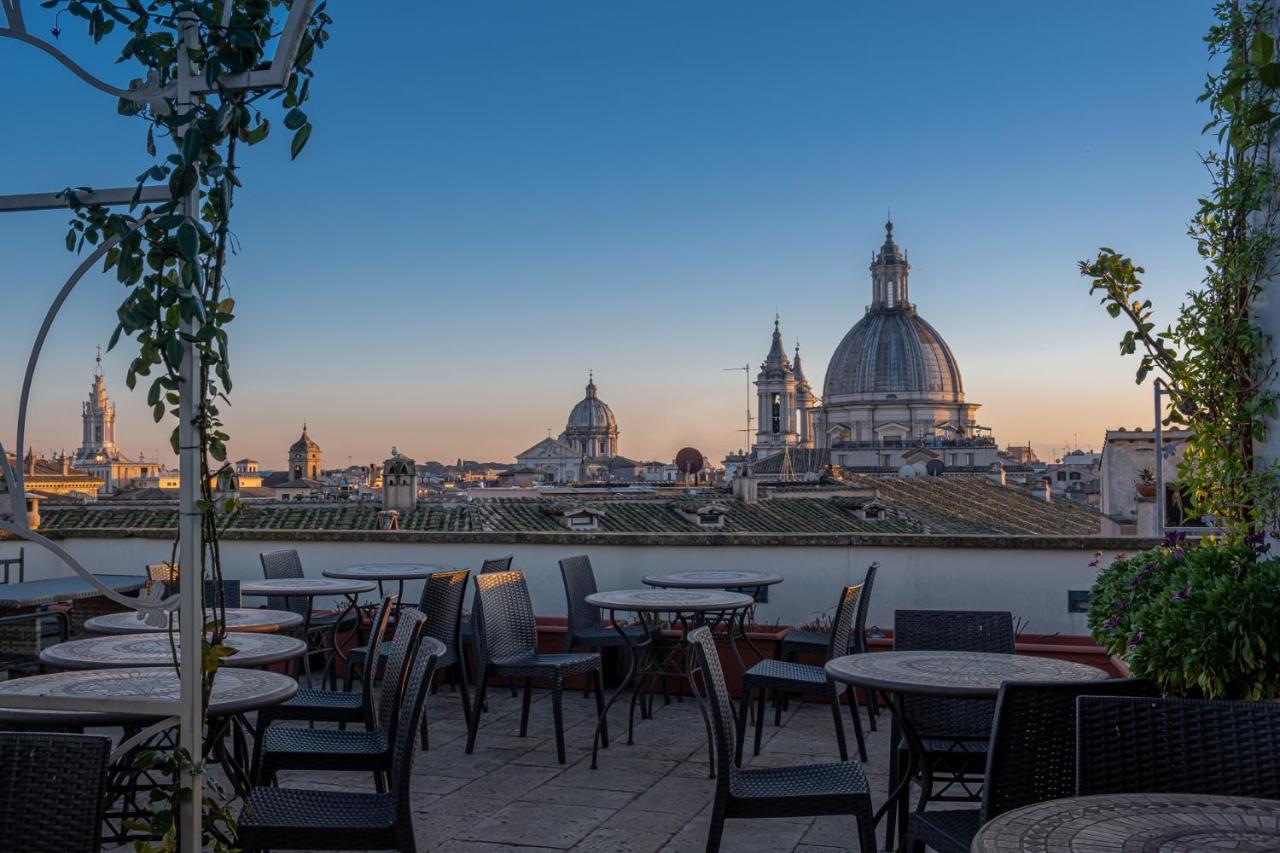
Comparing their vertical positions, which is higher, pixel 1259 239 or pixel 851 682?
pixel 1259 239

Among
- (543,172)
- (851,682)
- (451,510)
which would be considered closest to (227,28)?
(851,682)

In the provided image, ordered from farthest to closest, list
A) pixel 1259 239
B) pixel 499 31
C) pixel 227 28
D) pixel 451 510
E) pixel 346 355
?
pixel 451 510 → pixel 346 355 → pixel 499 31 → pixel 1259 239 → pixel 227 28

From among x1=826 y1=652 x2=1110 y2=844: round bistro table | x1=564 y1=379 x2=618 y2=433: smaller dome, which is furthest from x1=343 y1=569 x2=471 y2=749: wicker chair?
x1=564 y1=379 x2=618 y2=433: smaller dome

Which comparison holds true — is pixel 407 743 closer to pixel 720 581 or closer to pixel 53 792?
pixel 53 792

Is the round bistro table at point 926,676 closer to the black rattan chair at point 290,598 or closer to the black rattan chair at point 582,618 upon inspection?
the black rattan chair at point 582,618

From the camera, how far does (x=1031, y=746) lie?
2.78m

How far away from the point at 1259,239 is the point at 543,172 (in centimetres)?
929

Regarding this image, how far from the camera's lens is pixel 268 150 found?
95.3 inches

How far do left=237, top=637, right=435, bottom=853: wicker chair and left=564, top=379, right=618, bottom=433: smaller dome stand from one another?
133m

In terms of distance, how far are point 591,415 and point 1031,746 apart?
5261 inches

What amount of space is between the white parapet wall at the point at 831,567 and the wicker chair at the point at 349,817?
15.2ft

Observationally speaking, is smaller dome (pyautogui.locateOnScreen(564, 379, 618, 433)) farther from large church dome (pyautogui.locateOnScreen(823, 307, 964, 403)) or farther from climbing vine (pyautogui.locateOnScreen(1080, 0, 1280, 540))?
climbing vine (pyautogui.locateOnScreen(1080, 0, 1280, 540))

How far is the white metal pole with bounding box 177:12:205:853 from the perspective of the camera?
2184 mm

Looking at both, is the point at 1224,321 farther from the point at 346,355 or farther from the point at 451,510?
the point at 451,510
